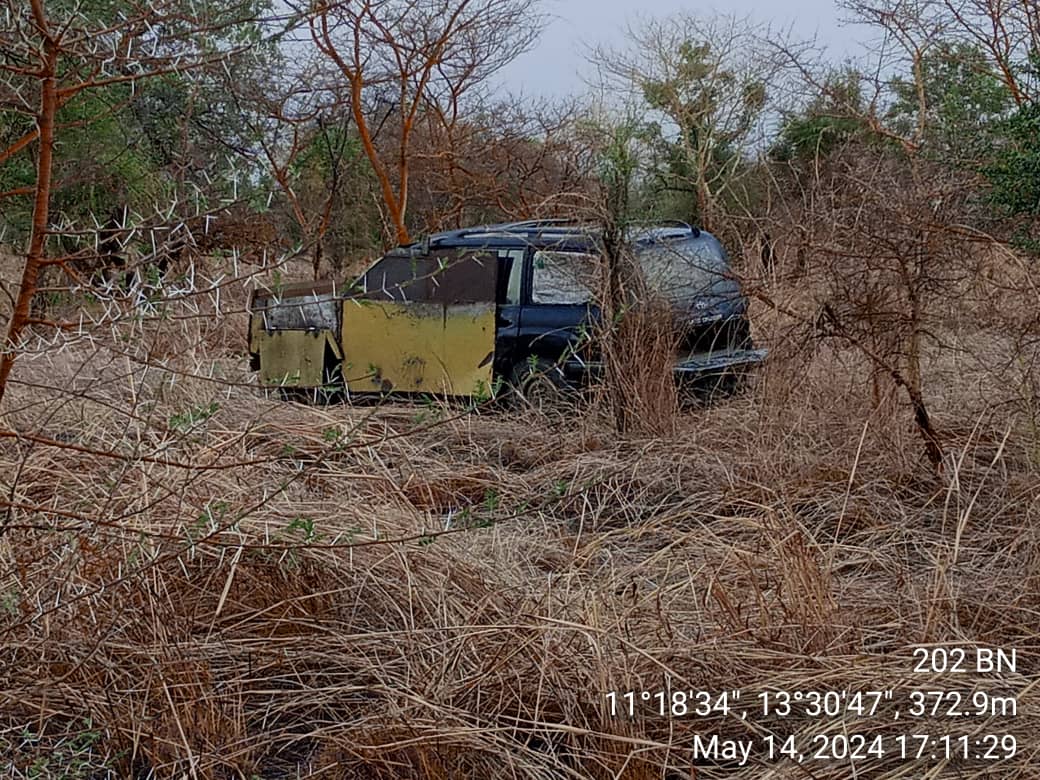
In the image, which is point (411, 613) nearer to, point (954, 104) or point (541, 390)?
point (541, 390)

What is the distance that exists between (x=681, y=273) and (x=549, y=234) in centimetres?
114

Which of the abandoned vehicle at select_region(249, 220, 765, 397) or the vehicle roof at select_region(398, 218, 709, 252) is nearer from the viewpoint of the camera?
the vehicle roof at select_region(398, 218, 709, 252)

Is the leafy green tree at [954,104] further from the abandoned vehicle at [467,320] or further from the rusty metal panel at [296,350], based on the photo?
the rusty metal panel at [296,350]

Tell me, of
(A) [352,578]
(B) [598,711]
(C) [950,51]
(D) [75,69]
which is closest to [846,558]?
(B) [598,711]

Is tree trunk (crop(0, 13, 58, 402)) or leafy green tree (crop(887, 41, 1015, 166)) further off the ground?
leafy green tree (crop(887, 41, 1015, 166))

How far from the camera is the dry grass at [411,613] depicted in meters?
2.39

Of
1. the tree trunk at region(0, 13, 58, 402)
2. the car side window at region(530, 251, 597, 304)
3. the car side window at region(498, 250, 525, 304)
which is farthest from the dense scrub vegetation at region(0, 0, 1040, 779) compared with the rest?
the car side window at region(498, 250, 525, 304)

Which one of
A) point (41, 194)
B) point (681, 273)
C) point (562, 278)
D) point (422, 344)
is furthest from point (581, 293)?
point (41, 194)

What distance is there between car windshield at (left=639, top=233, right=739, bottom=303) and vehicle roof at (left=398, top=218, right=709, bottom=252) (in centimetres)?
9

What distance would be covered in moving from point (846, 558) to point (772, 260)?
1996mm

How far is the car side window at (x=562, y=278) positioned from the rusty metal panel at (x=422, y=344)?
0.36m

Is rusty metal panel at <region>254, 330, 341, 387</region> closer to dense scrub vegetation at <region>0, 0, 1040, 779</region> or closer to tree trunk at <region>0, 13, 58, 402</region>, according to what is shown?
dense scrub vegetation at <region>0, 0, 1040, 779</region>

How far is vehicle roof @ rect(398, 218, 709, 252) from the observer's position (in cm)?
577

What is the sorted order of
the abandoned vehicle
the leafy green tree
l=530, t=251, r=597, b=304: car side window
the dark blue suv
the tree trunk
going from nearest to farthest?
1. the tree trunk
2. the leafy green tree
3. the dark blue suv
4. l=530, t=251, r=597, b=304: car side window
5. the abandoned vehicle
